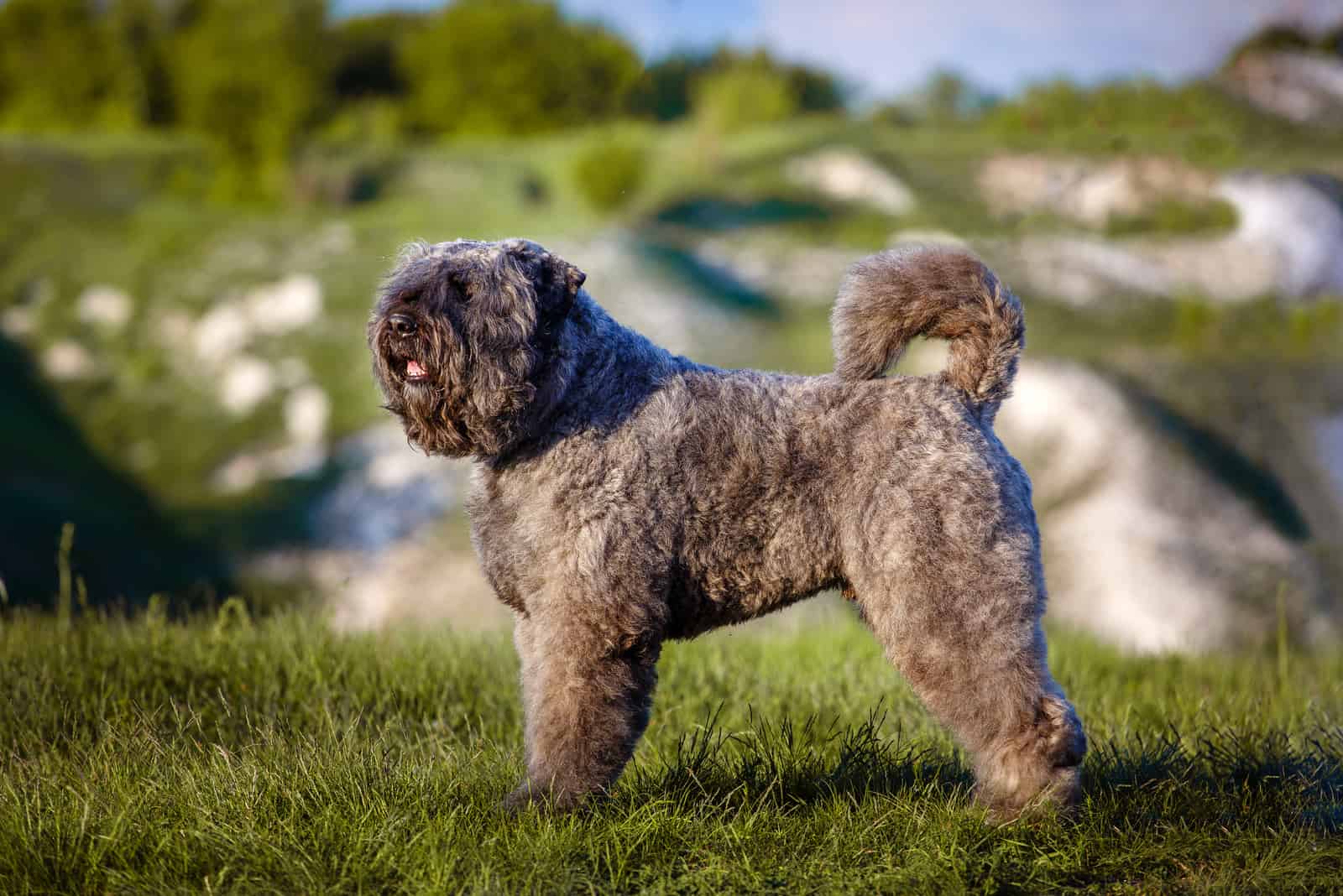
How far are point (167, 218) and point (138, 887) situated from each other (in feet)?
70.4

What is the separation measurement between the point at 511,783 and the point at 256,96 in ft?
76.1

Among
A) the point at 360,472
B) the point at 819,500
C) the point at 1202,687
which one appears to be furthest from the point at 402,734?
the point at 360,472

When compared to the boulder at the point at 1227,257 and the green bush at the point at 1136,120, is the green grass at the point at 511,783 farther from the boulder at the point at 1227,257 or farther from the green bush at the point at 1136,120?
the green bush at the point at 1136,120

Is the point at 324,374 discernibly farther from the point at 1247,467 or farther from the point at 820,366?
the point at 1247,467

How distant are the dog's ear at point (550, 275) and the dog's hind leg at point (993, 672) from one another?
1.69 metres

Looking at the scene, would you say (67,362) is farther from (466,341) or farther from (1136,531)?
(466,341)

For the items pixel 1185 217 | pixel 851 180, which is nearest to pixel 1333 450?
pixel 1185 217

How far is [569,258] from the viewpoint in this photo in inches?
691

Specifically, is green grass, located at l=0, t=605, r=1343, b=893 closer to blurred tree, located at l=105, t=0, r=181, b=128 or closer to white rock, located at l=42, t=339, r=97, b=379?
white rock, located at l=42, t=339, r=97, b=379

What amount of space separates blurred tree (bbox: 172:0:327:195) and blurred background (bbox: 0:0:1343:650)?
9 centimetres

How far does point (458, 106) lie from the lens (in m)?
27.5

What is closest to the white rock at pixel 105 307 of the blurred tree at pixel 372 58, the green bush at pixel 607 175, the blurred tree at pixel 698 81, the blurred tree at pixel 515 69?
the green bush at pixel 607 175

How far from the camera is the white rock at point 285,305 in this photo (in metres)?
18.4

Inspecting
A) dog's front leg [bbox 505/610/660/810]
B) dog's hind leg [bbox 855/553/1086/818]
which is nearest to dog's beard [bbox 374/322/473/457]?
dog's front leg [bbox 505/610/660/810]
